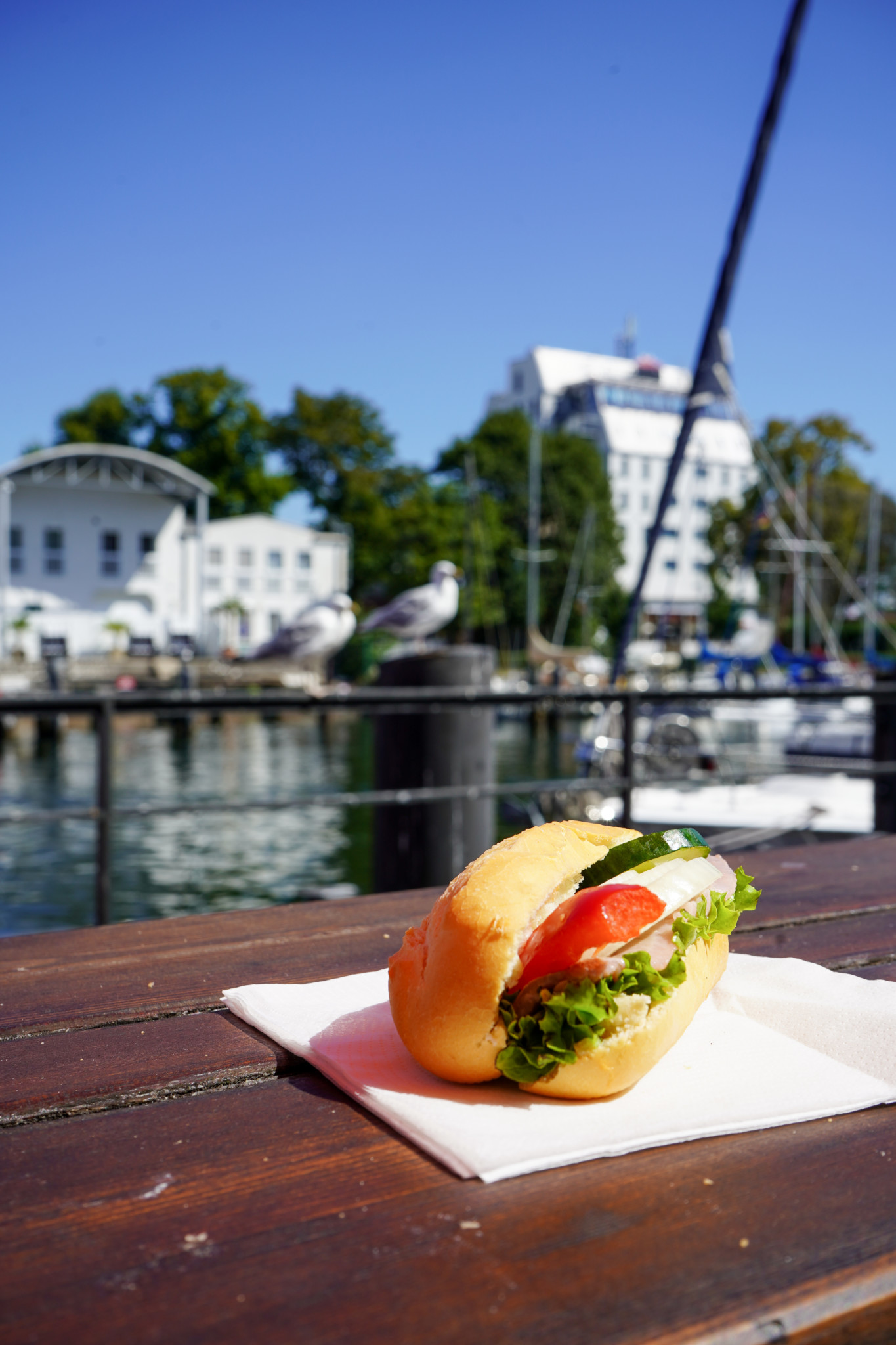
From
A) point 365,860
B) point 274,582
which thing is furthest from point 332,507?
point 365,860

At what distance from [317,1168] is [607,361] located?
3212 inches

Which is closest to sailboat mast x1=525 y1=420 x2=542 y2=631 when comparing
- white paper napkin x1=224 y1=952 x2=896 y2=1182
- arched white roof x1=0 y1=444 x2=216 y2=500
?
arched white roof x1=0 y1=444 x2=216 y2=500

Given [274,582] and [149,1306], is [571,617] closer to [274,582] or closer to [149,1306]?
[274,582]

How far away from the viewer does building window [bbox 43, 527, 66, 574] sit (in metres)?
38.6

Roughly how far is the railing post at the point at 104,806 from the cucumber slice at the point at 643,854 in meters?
2.31

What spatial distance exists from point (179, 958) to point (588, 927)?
0.69m

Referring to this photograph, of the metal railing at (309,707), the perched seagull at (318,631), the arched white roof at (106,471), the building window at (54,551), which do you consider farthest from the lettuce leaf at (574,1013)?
the building window at (54,551)

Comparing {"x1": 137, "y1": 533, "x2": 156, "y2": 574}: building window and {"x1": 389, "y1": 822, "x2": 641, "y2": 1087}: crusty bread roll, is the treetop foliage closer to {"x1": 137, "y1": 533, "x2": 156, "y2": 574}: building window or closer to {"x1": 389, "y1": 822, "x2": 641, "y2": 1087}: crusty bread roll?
{"x1": 137, "y1": 533, "x2": 156, "y2": 574}: building window

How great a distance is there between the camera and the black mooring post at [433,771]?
4875 mm

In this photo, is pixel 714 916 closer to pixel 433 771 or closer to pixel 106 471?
pixel 433 771

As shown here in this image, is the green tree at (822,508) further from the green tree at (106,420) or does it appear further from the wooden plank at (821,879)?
the wooden plank at (821,879)

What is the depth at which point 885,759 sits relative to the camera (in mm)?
5820

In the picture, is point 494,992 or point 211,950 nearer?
point 494,992

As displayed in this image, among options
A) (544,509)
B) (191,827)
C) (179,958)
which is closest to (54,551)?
(191,827)
